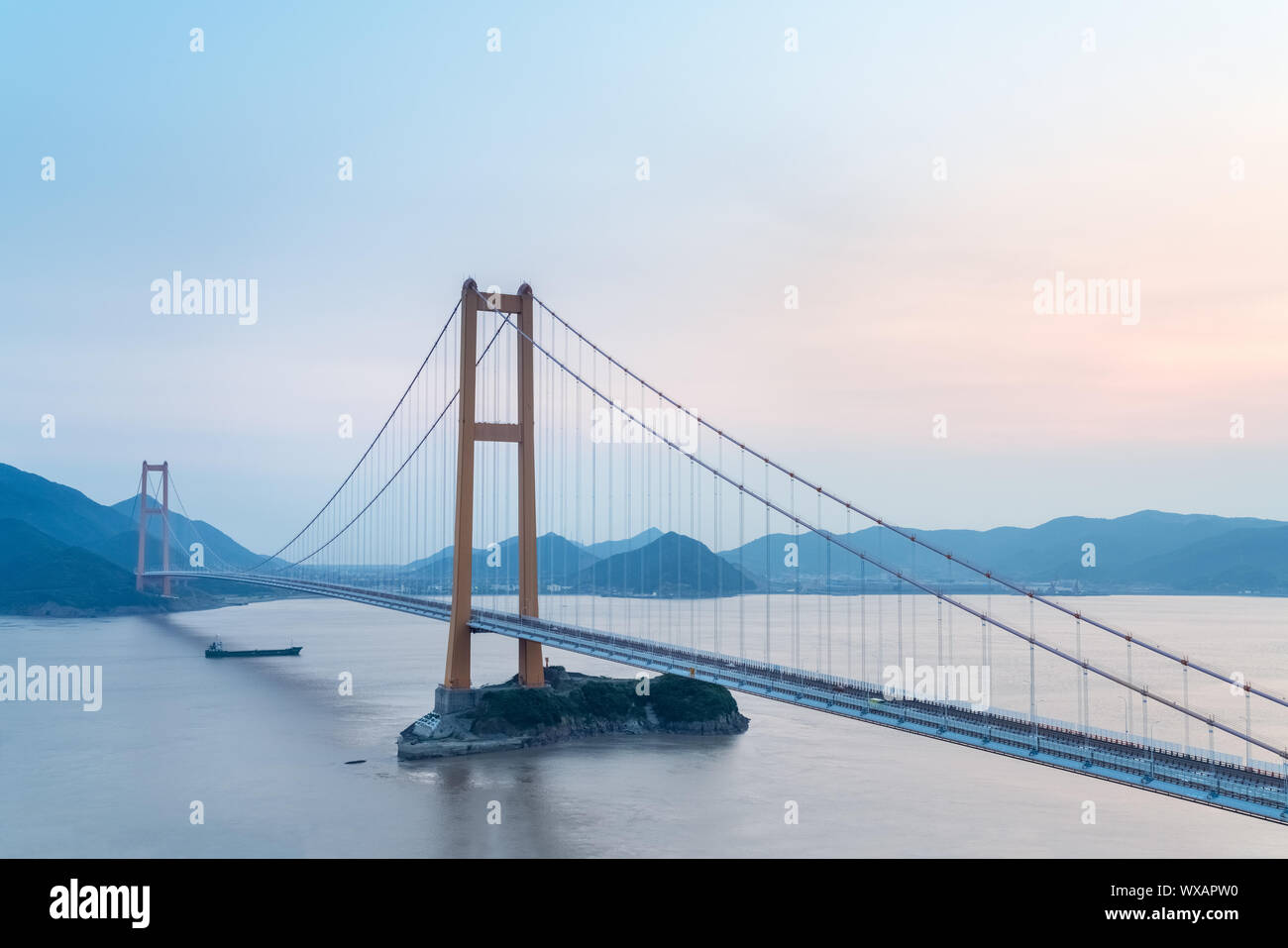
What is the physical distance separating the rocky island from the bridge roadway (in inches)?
183

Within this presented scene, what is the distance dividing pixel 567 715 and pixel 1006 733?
16.3 metres

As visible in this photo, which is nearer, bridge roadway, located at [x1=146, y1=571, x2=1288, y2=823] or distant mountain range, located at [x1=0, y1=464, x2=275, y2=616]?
bridge roadway, located at [x1=146, y1=571, x2=1288, y2=823]

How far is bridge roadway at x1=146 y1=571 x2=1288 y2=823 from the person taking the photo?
1405cm

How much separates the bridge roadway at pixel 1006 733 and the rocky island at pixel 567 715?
4655mm

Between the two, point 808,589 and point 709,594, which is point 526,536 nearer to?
point 709,594

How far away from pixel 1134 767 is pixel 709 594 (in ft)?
389

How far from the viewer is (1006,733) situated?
16453 mm

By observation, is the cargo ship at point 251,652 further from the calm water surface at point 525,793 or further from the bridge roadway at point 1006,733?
the bridge roadway at point 1006,733

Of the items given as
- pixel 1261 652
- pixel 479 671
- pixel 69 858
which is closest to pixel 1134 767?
pixel 69 858
